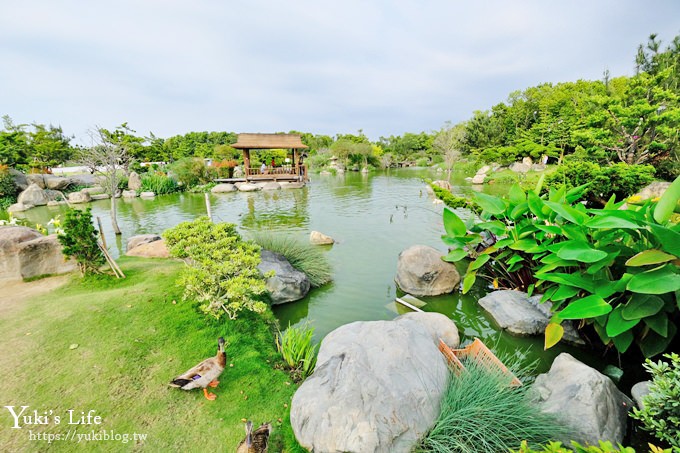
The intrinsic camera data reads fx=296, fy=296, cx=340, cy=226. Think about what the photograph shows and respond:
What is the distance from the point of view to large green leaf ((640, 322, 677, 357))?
8.55ft

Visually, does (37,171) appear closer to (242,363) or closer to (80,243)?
(80,243)

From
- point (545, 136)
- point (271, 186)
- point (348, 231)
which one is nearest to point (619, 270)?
point (348, 231)

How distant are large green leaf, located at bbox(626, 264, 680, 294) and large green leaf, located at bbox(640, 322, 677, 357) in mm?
769

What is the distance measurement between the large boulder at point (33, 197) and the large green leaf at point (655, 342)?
22.4m

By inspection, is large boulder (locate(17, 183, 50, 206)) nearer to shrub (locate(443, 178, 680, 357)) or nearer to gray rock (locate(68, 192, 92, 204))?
gray rock (locate(68, 192, 92, 204))

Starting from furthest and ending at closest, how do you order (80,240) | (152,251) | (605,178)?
1. (605,178)
2. (152,251)
3. (80,240)

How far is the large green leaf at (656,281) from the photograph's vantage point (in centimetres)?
212

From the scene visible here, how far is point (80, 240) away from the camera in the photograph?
4.54 metres

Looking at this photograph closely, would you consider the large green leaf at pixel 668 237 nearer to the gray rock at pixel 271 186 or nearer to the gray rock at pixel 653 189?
the gray rock at pixel 653 189

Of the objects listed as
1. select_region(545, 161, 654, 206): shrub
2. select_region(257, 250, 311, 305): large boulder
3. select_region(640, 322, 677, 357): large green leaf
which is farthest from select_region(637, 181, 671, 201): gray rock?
select_region(257, 250, 311, 305): large boulder

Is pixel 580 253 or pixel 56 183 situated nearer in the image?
pixel 580 253

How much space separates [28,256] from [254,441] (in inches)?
204

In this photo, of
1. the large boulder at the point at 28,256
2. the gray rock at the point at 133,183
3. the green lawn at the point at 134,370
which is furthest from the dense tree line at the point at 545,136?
the large boulder at the point at 28,256

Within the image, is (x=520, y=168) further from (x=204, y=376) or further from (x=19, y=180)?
(x=19, y=180)
